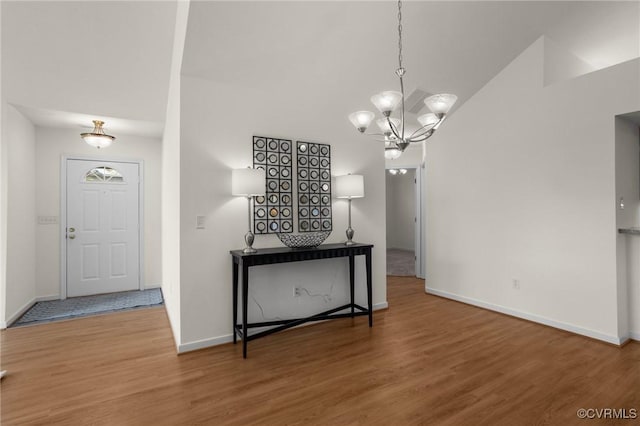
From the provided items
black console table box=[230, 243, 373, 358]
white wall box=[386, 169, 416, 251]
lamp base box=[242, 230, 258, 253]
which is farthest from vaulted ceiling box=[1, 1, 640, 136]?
white wall box=[386, 169, 416, 251]

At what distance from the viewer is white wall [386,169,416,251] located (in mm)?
9133

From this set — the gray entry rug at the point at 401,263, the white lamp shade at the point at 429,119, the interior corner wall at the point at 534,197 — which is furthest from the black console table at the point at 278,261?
the gray entry rug at the point at 401,263

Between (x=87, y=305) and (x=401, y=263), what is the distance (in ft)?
19.0

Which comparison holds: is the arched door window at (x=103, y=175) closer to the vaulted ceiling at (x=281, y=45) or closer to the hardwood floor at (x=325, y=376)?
the vaulted ceiling at (x=281, y=45)

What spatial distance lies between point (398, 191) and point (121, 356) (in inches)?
323

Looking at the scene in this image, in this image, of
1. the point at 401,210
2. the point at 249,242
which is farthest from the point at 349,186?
the point at 401,210

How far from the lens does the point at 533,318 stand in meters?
3.53

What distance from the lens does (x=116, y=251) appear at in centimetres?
493

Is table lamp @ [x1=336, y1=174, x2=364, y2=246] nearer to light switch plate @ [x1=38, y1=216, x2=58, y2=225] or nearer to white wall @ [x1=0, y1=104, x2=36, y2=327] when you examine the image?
white wall @ [x1=0, y1=104, x2=36, y2=327]

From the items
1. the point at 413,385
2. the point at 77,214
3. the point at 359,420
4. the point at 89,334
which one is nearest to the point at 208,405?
the point at 359,420

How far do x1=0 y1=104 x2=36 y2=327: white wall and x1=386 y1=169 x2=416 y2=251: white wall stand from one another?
8.04 metres

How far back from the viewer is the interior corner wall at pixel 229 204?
2.89m
